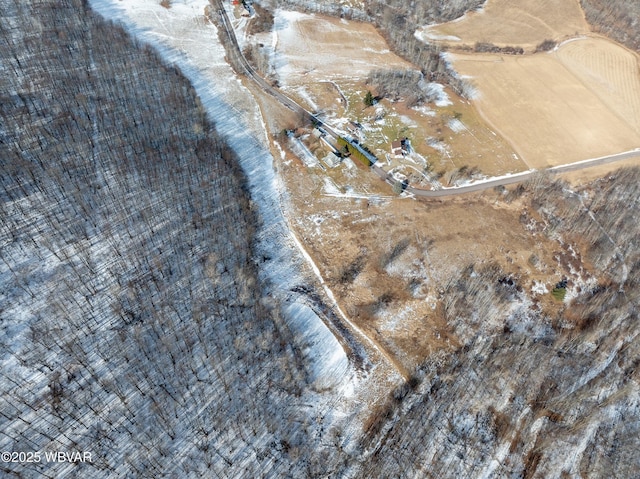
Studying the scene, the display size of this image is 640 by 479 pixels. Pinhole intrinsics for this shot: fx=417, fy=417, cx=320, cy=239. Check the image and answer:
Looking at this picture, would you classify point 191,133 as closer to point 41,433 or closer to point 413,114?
point 413,114

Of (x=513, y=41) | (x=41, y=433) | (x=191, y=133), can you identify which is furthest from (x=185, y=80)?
(x=513, y=41)

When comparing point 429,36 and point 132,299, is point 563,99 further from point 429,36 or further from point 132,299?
point 132,299

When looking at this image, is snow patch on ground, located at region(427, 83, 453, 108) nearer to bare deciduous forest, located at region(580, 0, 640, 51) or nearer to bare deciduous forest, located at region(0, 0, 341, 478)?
bare deciduous forest, located at region(0, 0, 341, 478)

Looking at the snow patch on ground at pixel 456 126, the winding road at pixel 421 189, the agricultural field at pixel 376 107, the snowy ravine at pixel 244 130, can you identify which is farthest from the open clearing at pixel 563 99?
the snowy ravine at pixel 244 130

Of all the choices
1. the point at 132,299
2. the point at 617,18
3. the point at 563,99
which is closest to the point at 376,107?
the point at 563,99

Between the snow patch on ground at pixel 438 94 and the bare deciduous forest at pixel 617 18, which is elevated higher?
the bare deciduous forest at pixel 617 18

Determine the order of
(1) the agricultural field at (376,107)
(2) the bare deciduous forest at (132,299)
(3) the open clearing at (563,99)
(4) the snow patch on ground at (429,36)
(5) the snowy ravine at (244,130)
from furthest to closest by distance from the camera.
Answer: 1. (4) the snow patch on ground at (429,36)
2. (3) the open clearing at (563,99)
3. (1) the agricultural field at (376,107)
4. (5) the snowy ravine at (244,130)
5. (2) the bare deciduous forest at (132,299)

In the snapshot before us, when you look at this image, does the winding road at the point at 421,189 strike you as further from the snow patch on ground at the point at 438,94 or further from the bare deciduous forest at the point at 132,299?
the snow patch on ground at the point at 438,94
